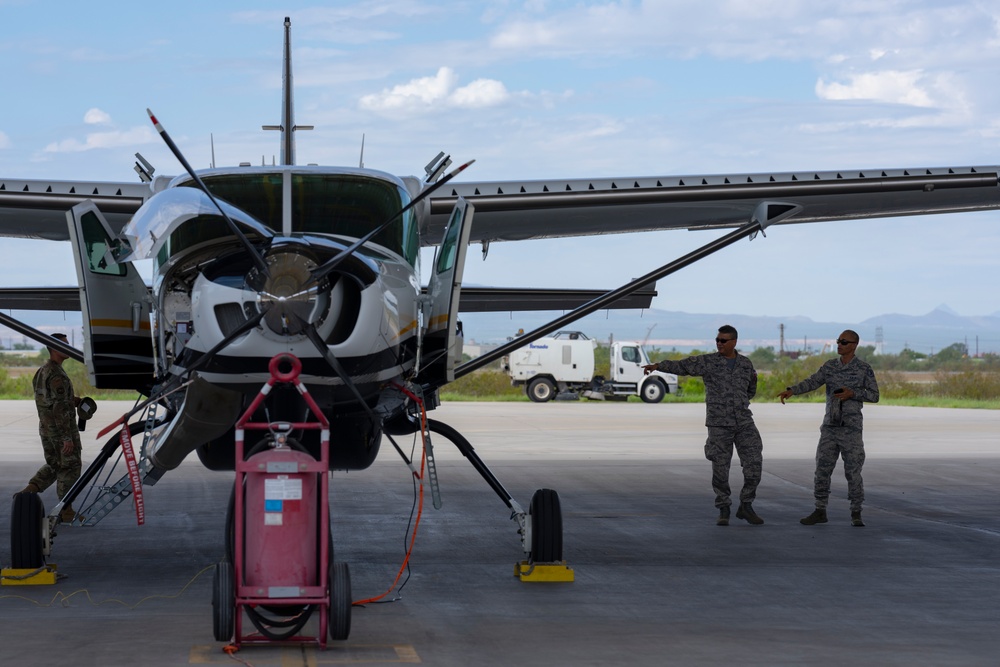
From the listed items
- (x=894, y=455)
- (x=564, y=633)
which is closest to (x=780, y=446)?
(x=894, y=455)

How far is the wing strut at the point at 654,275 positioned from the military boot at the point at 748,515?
9.91 ft

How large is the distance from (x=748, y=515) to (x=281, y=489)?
5.77 m

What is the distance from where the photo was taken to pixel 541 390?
123 ft

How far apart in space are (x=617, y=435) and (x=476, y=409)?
946cm

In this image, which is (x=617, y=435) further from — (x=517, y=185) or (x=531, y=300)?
(x=517, y=185)

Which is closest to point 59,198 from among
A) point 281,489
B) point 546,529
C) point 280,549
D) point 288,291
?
Answer: point 288,291

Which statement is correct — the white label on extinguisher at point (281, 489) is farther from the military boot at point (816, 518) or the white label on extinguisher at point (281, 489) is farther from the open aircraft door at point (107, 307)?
the military boot at point (816, 518)

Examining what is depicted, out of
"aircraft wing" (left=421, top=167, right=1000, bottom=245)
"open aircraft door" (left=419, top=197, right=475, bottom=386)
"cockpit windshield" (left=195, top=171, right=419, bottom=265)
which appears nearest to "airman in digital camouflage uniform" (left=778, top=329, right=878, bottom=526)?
"aircraft wing" (left=421, top=167, right=1000, bottom=245)

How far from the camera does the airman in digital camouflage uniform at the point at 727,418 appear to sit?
1030 centimetres

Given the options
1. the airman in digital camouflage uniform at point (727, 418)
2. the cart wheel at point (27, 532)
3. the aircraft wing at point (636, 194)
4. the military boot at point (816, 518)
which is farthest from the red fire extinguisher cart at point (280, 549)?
the military boot at point (816, 518)

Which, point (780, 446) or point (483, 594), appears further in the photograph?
point (780, 446)

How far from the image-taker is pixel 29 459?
16.2 meters

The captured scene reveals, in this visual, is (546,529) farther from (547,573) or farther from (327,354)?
(327,354)

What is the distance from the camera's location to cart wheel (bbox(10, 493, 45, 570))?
7.30m
